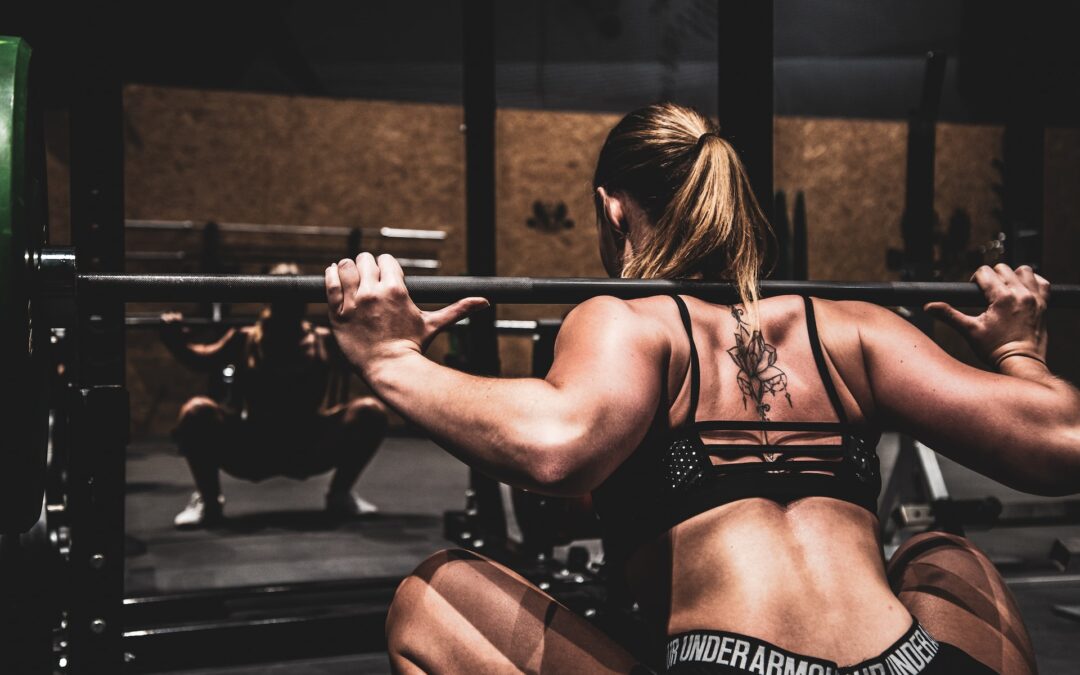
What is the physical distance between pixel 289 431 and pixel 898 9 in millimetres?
5565

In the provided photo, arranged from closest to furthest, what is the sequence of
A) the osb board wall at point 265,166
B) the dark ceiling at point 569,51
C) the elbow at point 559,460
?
1. the elbow at point 559,460
2. the dark ceiling at point 569,51
3. the osb board wall at point 265,166

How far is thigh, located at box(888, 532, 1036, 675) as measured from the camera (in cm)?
100

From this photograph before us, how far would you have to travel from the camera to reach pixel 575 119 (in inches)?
299

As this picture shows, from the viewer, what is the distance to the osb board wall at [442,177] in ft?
23.0

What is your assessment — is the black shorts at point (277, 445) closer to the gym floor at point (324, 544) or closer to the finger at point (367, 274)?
the gym floor at point (324, 544)

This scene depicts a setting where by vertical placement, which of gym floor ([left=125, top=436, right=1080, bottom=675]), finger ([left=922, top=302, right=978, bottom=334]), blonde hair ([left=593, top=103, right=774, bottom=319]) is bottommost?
gym floor ([left=125, top=436, right=1080, bottom=675])

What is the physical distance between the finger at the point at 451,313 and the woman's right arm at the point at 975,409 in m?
0.46

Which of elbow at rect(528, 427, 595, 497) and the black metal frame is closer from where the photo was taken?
elbow at rect(528, 427, 595, 497)

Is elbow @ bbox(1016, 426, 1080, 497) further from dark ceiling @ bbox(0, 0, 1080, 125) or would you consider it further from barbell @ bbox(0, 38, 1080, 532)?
dark ceiling @ bbox(0, 0, 1080, 125)

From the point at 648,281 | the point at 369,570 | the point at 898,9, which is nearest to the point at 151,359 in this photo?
the point at 369,570

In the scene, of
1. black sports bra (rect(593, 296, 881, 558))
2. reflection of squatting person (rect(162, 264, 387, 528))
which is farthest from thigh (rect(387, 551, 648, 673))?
reflection of squatting person (rect(162, 264, 387, 528))

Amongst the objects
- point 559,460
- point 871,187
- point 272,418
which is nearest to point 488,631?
point 559,460

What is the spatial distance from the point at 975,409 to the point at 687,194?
0.40 m

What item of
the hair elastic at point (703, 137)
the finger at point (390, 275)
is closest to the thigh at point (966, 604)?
the hair elastic at point (703, 137)
